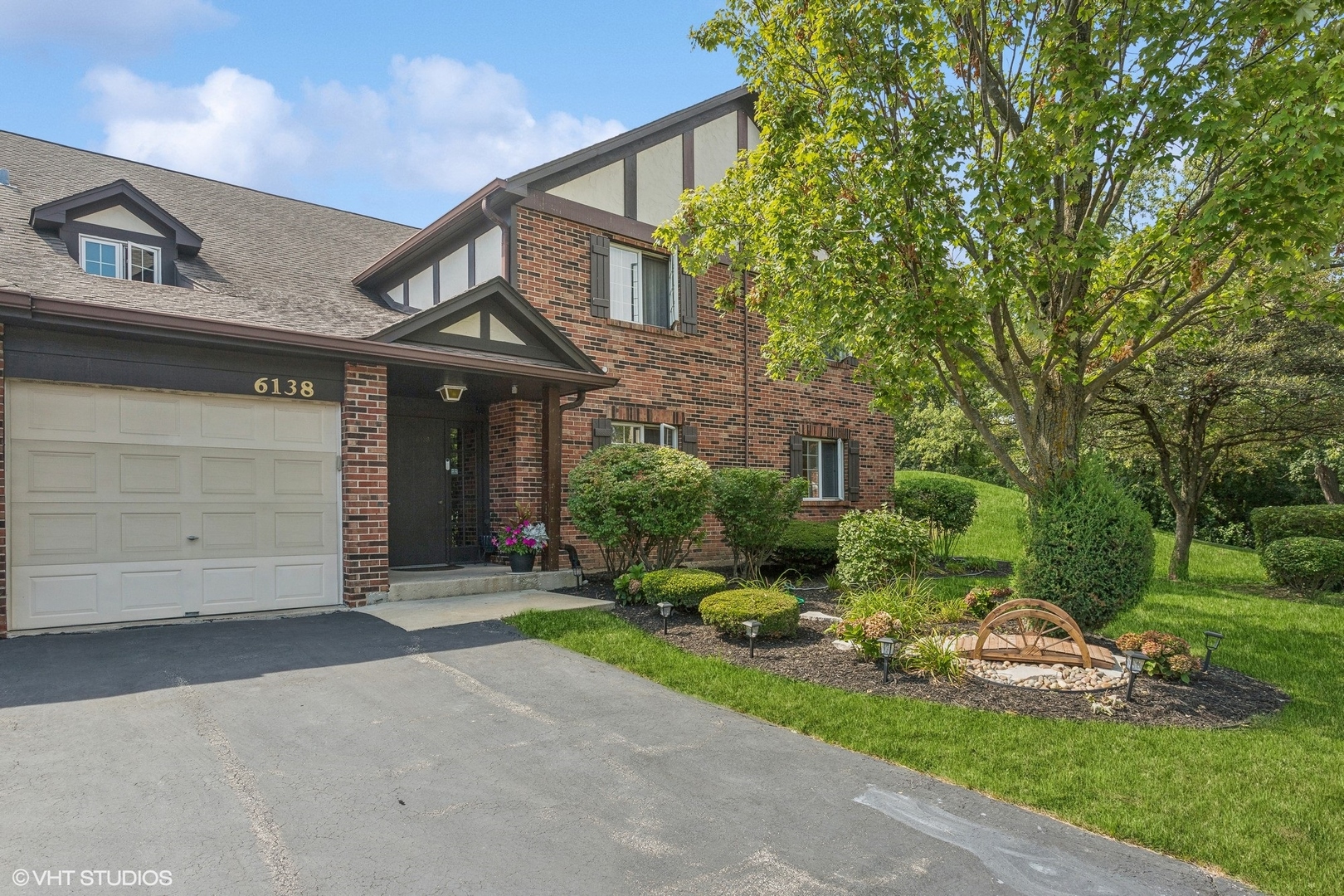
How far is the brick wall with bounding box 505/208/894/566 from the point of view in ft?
36.4

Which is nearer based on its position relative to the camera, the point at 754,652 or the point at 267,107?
the point at 754,652

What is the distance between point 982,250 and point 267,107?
1003 inches

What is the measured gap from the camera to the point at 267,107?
24312mm

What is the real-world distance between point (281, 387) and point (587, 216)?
547cm

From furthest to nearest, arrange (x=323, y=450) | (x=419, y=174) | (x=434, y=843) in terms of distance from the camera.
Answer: (x=419, y=174)
(x=323, y=450)
(x=434, y=843)

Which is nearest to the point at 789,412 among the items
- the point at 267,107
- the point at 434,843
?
the point at 434,843

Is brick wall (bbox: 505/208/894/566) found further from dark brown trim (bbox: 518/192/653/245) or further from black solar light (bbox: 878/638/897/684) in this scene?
black solar light (bbox: 878/638/897/684)

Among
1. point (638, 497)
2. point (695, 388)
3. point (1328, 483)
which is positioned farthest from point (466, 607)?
point (1328, 483)

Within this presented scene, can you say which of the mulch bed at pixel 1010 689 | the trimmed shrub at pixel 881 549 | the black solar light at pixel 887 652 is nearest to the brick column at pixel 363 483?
the mulch bed at pixel 1010 689

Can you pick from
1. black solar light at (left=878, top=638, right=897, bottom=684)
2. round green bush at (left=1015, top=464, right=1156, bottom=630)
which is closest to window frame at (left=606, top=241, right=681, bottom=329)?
round green bush at (left=1015, top=464, right=1156, bottom=630)

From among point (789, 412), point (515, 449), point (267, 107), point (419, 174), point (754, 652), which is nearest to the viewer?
point (754, 652)

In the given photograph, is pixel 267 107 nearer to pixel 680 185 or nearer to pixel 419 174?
pixel 419 174

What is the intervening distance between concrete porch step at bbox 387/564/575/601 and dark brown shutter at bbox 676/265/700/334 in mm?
4984

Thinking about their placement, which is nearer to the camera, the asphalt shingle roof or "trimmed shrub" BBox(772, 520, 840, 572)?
the asphalt shingle roof
